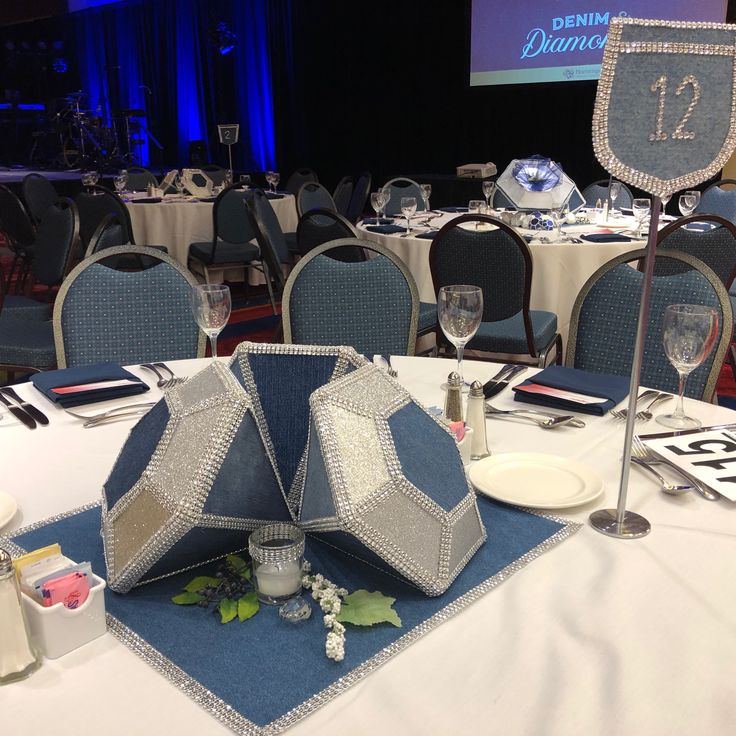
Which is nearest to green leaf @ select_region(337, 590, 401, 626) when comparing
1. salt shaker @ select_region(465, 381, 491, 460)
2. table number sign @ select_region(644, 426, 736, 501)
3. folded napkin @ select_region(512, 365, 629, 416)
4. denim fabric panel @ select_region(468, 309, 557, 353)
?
salt shaker @ select_region(465, 381, 491, 460)

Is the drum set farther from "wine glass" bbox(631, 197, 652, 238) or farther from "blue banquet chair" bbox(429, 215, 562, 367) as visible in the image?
"blue banquet chair" bbox(429, 215, 562, 367)

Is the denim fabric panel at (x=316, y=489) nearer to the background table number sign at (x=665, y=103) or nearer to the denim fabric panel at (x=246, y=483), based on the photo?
the denim fabric panel at (x=246, y=483)

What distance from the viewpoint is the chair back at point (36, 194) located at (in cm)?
598

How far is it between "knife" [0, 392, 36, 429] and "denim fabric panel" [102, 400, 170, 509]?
1.88 ft

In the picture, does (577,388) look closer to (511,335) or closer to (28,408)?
(28,408)

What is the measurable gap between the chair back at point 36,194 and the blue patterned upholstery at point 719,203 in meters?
4.62

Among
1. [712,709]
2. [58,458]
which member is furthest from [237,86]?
[712,709]

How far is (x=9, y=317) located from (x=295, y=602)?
2926mm

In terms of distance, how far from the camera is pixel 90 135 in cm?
1377

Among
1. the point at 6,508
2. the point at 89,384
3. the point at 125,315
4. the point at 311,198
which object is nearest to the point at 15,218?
the point at 311,198

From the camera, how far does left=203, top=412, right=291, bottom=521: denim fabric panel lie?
88cm

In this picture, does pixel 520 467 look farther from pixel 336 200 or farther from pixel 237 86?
pixel 237 86

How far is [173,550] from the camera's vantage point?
2.91 ft

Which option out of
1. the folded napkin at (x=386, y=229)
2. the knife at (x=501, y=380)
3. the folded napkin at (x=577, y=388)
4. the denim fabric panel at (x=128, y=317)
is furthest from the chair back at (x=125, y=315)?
the folded napkin at (x=386, y=229)
